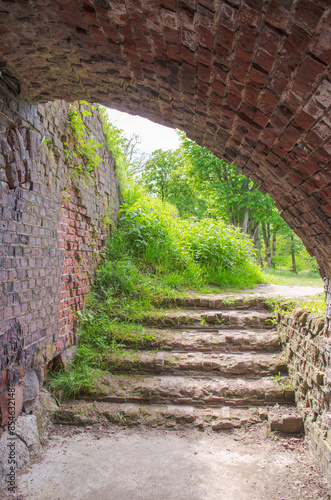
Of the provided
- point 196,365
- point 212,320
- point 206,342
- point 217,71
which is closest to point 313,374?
point 196,365

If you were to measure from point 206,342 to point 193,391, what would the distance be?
0.86 metres

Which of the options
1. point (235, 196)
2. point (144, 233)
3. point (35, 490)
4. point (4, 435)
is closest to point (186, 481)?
point (35, 490)

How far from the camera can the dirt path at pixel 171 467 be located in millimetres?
2531

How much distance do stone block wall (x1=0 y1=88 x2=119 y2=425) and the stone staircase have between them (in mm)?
802

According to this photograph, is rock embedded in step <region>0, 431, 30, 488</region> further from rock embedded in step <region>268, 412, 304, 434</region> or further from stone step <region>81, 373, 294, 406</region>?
rock embedded in step <region>268, 412, 304, 434</region>

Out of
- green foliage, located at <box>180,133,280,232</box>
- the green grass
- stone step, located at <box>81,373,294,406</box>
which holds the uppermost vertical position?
green foliage, located at <box>180,133,280,232</box>

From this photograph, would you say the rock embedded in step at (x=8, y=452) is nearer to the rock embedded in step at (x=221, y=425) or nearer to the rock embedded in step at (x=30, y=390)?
the rock embedded in step at (x=30, y=390)

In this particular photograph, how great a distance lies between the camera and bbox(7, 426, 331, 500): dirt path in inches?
99.7

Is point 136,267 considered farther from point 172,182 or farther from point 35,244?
point 172,182

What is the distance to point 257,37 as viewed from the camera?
4.68ft

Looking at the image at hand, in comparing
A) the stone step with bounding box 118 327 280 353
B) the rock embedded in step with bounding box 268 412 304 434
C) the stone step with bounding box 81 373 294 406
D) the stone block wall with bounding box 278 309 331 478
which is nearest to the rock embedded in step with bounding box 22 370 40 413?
the stone step with bounding box 81 373 294 406

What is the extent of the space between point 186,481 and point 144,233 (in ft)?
16.2

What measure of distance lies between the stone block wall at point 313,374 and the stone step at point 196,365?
0.90ft

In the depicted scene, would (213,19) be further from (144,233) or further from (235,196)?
(235,196)
